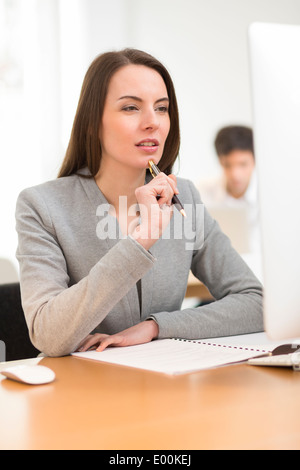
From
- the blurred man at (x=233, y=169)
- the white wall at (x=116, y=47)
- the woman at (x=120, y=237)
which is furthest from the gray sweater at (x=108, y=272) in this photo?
the blurred man at (x=233, y=169)

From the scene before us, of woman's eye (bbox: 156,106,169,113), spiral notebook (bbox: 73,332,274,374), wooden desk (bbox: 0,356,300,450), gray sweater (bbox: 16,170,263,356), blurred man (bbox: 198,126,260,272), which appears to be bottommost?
wooden desk (bbox: 0,356,300,450)

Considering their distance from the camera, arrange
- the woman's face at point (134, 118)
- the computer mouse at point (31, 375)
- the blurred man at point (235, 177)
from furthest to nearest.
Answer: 1. the blurred man at point (235, 177)
2. the woman's face at point (134, 118)
3. the computer mouse at point (31, 375)

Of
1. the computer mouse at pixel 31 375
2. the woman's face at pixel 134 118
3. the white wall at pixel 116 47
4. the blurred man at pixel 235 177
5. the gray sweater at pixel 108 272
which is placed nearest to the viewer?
the computer mouse at pixel 31 375

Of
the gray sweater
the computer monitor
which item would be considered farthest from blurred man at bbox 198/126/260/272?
the computer monitor

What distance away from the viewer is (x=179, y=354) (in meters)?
1.09

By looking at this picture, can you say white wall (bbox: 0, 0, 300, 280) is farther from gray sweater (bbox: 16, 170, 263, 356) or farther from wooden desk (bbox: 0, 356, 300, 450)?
wooden desk (bbox: 0, 356, 300, 450)

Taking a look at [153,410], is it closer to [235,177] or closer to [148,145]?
[148,145]

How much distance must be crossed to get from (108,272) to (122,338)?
0.17 m

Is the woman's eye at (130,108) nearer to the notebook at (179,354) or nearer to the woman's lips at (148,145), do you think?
the woman's lips at (148,145)

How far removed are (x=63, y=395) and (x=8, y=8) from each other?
360 centimetres

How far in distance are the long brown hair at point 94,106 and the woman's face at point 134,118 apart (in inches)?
0.7

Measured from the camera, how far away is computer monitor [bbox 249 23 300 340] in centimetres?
74

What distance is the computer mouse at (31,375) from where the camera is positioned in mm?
920
